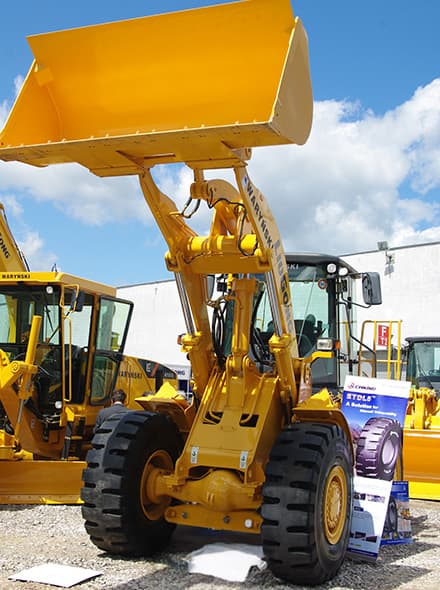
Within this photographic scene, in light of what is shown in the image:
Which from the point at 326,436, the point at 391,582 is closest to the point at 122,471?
the point at 326,436

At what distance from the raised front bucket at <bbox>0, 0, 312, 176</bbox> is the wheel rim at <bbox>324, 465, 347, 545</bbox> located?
8.18ft

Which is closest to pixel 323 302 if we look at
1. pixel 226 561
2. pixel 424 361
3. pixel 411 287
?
pixel 226 561

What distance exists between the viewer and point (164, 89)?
5.06 m

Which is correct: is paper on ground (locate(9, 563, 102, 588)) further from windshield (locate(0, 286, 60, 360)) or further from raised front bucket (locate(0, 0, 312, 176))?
windshield (locate(0, 286, 60, 360))

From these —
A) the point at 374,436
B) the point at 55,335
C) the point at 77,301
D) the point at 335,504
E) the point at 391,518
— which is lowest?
the point at 391,518

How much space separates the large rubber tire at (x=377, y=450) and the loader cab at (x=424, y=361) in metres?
5.88

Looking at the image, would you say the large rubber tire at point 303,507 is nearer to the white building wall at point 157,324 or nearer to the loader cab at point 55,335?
the loader cab at point 55,335

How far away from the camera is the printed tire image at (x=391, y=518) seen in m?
6.11

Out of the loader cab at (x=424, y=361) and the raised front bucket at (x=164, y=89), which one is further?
the loader cab at (x=424, y=361)

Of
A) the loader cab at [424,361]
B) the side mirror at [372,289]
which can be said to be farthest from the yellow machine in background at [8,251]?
the loader cab at [424,361]

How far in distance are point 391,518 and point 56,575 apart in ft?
9.43

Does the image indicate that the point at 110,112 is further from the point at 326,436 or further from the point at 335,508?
the point at 335,508

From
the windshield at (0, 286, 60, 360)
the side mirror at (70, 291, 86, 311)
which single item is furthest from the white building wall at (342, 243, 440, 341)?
the side mirror at (70, 291, 86, 311)

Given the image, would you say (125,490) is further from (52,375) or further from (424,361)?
(424,361)
